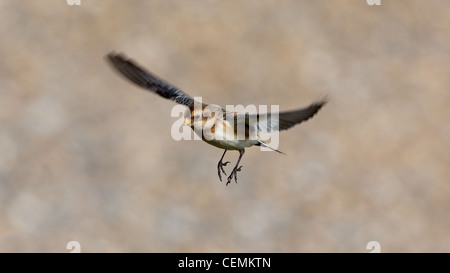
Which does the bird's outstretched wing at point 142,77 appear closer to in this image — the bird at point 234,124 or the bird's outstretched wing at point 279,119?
the bird at point 234,124

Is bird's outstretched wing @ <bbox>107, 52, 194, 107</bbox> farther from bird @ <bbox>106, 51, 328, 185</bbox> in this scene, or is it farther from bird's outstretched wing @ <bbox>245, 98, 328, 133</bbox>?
bird's outstretched wing @ <bbox>245, 98, 328, 133</bbox>

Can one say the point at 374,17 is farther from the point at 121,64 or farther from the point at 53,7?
the point at 121,64

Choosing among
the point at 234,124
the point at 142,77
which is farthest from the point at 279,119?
the point at 142,77

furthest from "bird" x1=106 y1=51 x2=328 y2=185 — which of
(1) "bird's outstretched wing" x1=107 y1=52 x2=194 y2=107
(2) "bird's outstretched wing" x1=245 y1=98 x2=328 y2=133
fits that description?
(1) "bird's outstretched wing" x1=107 y1=52 x2=194 y2=107

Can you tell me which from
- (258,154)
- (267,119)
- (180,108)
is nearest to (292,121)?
(267,119)

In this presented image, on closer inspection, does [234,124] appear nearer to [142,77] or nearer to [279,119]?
[279,119]

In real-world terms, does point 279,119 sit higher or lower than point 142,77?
lower

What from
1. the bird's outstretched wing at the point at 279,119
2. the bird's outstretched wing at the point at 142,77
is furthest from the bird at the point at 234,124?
the bird's outstretched wing at the point at 142,77
